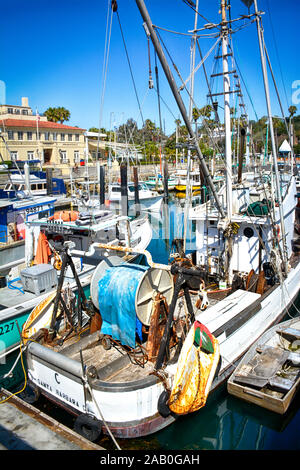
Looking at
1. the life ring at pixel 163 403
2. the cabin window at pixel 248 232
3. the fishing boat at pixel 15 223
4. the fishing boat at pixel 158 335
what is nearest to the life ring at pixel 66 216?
the fishing boat at pixel 15 223

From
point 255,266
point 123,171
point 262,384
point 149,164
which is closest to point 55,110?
point 149,164

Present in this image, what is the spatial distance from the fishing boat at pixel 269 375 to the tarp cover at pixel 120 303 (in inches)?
115

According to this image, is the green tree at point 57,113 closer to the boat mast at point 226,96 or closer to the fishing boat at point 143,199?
the fishing boat at point 143,199

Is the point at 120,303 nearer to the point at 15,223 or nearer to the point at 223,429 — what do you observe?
the point at 223,429

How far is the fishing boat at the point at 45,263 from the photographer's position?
11.1m

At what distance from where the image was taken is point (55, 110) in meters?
63.8

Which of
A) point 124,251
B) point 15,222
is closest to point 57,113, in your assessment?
point 15,222

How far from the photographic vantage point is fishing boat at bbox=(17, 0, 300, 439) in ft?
21.5

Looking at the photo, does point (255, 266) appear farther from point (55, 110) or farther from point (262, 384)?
point (55, 110)

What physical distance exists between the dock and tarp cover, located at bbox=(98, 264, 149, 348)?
7.19 feet

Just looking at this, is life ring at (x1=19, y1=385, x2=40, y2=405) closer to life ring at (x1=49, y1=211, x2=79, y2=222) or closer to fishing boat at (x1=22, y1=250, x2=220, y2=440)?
fishing boat at (x1=22, y1=250, x2=220, y2=440)

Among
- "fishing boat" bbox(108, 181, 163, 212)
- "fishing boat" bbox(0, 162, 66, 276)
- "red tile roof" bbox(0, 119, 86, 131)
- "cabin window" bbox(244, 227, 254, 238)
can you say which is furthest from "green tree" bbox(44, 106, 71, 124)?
"cabin window" bbox(244, 227, 254, 238)

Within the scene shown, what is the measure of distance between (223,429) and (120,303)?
3870mm

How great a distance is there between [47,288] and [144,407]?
7.07 meters
